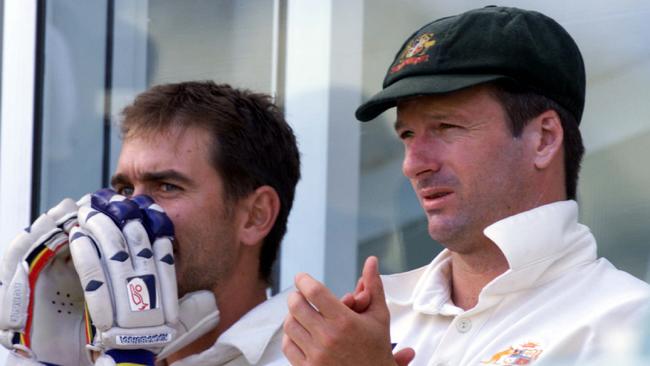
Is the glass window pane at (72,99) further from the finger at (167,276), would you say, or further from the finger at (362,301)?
the finger at (362,301)

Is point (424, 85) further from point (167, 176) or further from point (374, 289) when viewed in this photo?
point (167, 176)

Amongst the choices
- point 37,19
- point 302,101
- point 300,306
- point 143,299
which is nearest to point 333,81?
point 302,101

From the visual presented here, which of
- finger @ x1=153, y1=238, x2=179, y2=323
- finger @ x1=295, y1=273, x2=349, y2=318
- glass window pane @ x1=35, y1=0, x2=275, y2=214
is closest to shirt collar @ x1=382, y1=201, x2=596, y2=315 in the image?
finger @ x1=295, y1=273, x2=349, y2=318

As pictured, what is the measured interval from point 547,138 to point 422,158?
20 cm

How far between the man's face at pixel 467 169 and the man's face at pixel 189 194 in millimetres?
488

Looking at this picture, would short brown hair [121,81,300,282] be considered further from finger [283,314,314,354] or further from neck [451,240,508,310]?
finger [283,314,314,354]

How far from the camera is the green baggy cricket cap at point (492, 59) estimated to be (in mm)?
1663

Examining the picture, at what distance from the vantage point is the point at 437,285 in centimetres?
173

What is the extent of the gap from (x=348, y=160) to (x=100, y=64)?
2.79ft

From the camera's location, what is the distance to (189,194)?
79.9 inches

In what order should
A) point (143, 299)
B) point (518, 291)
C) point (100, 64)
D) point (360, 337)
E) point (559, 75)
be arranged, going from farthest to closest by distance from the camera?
point (100, 64) → point (143, 299) → point (559, 75) → point (518, 291) → point (360, 337)

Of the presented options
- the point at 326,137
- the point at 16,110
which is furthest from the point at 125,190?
the point at 16,110

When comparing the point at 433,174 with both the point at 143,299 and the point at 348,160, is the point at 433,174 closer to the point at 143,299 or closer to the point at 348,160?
the point at 143,299

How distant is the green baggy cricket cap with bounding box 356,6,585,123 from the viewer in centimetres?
166
